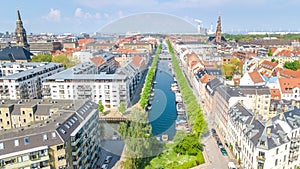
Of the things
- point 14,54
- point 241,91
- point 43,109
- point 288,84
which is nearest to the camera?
point 43,109

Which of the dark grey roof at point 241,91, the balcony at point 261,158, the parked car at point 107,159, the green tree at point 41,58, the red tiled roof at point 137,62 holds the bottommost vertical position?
the parked car at point 107,159

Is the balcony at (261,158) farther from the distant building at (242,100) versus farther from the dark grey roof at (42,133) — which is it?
the dark grey roof at (42,133)

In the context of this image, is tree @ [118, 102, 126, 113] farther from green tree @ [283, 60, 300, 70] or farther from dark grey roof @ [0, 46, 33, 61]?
green tree @ [283, 60, 300, 70]

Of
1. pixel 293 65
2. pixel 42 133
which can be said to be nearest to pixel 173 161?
pixel 42 133

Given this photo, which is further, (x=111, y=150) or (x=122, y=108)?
(x=122, y=108)

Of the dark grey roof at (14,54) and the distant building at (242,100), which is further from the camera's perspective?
the dark grey roof at (14,54)

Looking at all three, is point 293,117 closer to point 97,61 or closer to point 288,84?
point 288,84

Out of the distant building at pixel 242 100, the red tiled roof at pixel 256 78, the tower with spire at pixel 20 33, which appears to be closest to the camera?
the distant building at pixel 242 100

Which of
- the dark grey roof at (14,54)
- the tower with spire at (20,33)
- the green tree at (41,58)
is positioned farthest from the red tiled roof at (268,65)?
the tower with spire at (20,33)
